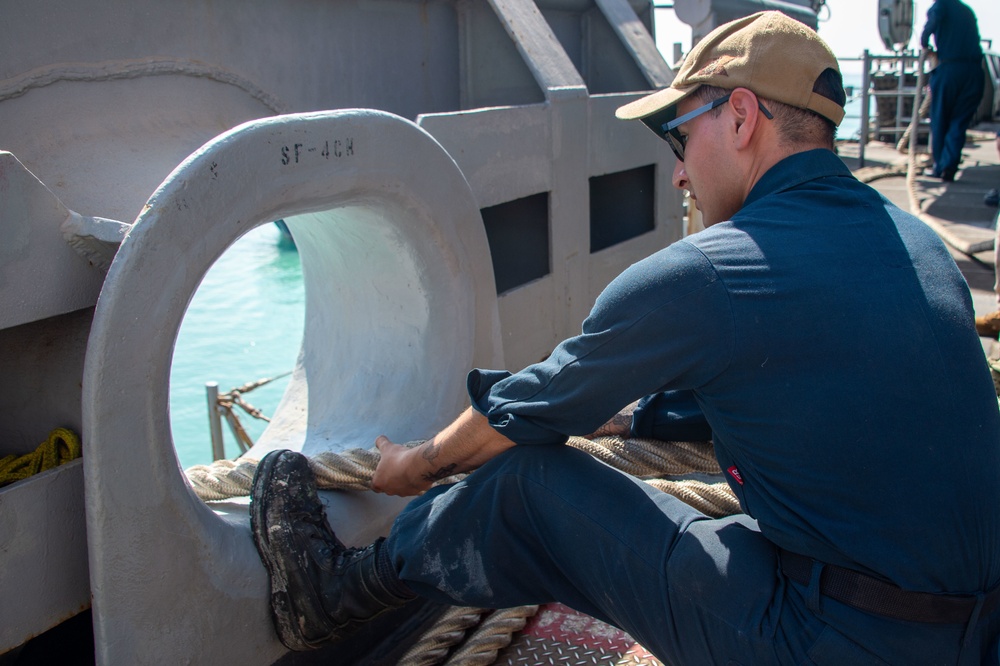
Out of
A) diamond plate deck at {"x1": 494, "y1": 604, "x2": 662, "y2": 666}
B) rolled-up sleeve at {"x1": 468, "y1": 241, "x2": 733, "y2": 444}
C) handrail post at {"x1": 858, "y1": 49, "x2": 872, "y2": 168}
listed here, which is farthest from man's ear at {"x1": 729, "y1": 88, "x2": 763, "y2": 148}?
handrail post at {"x1": 858, "y1": 49, "x2": 872, "y2": 168}

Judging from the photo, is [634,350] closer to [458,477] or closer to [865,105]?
[458,477]

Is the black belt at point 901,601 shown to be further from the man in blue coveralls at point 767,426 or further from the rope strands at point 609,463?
the rope strands at point 609,463

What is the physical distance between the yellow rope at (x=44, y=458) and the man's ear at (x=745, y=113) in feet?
4.70

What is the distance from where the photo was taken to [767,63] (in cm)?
155

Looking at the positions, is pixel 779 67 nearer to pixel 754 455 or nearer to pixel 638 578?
pixel 754 455

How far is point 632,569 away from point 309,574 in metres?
0.78

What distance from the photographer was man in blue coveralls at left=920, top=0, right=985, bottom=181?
29.0 feet

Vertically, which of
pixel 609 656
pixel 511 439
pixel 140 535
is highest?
pixel 511 439

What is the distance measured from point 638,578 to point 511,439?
13.7 inches

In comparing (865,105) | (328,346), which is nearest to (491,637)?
(328,346)

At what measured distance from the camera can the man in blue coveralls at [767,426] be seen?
1.36 metres

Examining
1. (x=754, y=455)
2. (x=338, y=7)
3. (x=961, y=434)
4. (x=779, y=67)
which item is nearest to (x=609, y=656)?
(x=754, y=455)

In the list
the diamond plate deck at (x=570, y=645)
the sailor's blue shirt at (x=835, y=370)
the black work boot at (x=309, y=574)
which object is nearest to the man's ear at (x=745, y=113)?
the sailor's blue shirt at (x=835, y=370)

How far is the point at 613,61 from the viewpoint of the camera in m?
4.61
